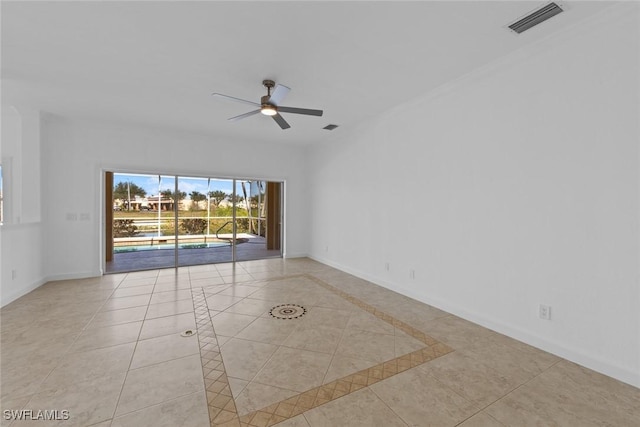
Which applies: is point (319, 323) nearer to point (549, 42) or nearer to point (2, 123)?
point (549, 42)

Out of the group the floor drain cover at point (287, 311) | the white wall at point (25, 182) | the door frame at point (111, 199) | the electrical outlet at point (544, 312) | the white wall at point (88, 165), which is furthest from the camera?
the door frame at point (111, 199)

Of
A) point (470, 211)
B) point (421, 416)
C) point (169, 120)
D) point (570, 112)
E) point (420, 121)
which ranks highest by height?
point (169, 120)

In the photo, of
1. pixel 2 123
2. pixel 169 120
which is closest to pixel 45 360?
pixel 169 120

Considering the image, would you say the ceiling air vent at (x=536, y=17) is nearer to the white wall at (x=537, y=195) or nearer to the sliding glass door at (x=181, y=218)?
the white wall at (x=537, y=195)

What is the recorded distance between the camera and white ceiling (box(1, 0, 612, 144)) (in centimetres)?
219

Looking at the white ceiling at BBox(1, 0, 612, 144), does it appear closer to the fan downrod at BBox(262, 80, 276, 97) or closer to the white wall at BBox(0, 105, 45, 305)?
the fan downrod at BBox(262, 80, 276, 97)

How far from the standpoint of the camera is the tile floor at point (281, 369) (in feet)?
5.80

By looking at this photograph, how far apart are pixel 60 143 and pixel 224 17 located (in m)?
4.65

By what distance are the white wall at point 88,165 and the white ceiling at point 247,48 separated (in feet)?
2.83

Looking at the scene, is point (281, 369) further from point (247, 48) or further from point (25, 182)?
point (25, 182)

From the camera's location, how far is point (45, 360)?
233cm

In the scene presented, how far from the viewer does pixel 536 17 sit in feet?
7.37

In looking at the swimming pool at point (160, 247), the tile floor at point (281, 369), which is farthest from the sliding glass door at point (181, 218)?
the tile floor at point (281, 369)

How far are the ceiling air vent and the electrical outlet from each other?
2.60 meters
